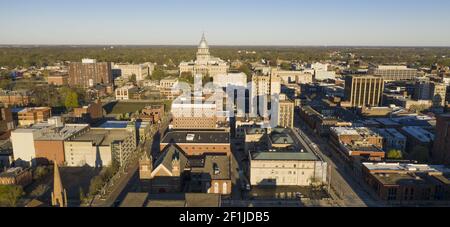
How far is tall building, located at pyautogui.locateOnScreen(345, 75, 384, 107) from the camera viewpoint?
1594 inches

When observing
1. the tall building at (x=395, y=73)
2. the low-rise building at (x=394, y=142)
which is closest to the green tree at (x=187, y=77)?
the tall building at (x=395, y=73)

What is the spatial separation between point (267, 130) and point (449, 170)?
11.9 metres

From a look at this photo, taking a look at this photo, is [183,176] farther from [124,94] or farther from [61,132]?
[124,94]

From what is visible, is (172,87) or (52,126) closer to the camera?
(52,126)

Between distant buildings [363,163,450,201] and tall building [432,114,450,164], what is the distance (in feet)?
11.1

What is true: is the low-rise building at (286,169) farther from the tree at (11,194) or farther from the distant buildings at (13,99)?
the distant buildings at (13,99)

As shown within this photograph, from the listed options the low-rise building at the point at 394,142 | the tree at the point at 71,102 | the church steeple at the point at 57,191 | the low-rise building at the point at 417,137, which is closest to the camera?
the church steeple at the point at 57,191

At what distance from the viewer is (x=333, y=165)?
24219 mm

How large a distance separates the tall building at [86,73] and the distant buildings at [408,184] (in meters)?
46.9

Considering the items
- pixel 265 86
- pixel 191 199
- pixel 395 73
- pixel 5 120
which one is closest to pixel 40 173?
pixel 191 199

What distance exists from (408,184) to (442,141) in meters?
7.21

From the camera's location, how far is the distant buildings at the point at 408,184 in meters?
18.9
